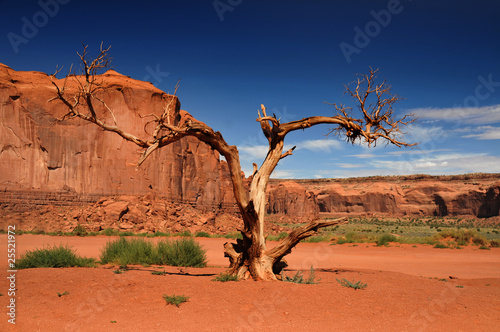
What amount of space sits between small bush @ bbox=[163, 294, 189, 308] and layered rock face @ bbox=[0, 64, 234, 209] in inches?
1274

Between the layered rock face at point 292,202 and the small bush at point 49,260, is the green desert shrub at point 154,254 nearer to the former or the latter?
the small bush at point 49,260

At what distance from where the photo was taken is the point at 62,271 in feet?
→ 28.9

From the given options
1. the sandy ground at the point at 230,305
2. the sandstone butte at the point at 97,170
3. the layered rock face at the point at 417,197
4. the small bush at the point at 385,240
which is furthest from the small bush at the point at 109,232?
the layered rock face at the point at 417,197

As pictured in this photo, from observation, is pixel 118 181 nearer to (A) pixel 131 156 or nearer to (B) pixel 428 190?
(A) pixel 131 156

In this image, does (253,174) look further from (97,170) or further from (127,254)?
(97,170)

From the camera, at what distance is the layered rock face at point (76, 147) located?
36.9 m

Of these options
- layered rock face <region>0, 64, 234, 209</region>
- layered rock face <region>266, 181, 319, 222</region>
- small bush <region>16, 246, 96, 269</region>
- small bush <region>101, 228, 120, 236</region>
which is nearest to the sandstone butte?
layered rock face <region>0, 64, 234, 209</region>

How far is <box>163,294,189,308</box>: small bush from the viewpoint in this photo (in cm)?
641

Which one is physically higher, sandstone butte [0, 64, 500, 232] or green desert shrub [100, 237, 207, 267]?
sandstone butte [0, 64, 500, 232]

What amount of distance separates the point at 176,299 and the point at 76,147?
123ft

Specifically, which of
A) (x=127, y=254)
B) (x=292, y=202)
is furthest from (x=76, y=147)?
(x=292, y=202)

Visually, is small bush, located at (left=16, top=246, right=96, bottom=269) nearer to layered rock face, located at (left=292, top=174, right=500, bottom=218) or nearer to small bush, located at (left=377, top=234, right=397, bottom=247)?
small bush, located at (left=377, top=234, right=397, bottom=247)

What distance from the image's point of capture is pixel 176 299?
6547mm

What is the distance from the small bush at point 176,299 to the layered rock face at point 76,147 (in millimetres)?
32369
